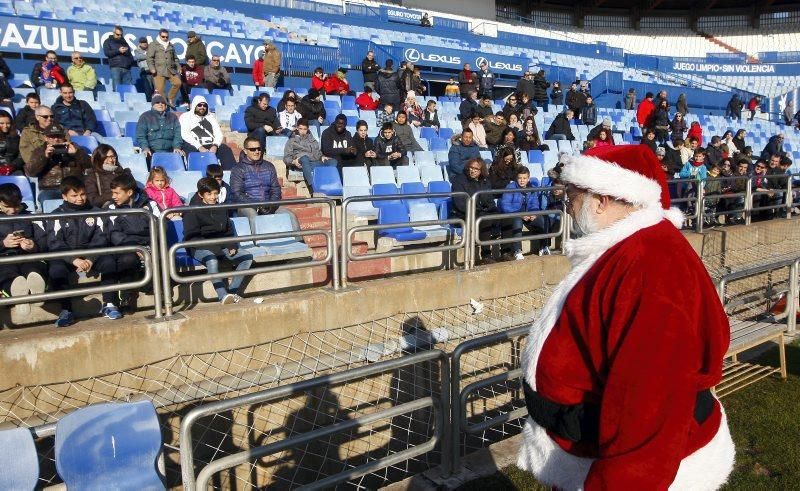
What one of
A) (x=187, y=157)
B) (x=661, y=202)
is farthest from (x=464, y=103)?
(x=661, y=202)

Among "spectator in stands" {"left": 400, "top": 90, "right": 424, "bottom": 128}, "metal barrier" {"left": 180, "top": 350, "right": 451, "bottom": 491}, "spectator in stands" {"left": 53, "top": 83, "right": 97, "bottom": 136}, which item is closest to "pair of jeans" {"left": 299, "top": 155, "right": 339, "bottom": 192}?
"spectator in stands" {"left": 53, "top": 83, "right": 97, "bottom": 136}

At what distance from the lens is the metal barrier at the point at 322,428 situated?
9.14 ft

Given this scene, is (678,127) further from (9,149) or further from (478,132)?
(9,149)

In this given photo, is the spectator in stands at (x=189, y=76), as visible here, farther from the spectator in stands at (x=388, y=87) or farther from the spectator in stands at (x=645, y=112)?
the spectator in stands at (x=645, y=112)

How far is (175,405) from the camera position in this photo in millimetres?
4461

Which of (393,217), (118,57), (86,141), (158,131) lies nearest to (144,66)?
(118,57)

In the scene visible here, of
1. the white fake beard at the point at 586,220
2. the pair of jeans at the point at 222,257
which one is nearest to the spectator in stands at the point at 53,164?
the pair of jeans at the point at 222,257

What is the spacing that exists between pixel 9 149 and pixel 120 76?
5340mm

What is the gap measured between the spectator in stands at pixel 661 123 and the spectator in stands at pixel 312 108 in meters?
9.40

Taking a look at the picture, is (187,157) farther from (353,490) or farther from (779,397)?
(779,397)

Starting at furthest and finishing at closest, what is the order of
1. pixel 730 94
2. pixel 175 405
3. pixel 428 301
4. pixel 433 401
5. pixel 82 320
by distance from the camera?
pixel 730 94
pixel 428 301
pixel 82 320
pixel 175 405
pixel 433 401

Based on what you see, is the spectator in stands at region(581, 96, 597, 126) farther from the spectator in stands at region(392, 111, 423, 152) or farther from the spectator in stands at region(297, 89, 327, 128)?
the spectator in stands at region(297, 89, 327, 128)

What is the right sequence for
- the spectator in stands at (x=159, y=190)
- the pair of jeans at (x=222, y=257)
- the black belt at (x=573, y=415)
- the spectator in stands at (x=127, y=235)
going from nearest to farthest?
the black belt at (x=573, y=415) < the spectator in stands at (x=127, y=235) < the pair of jeans at (x=222, y=257) < the spectator in stands at (x=159, y=190)

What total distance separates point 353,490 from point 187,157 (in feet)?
18.6
